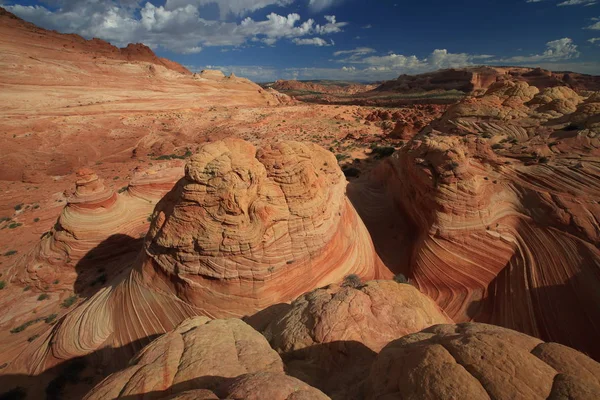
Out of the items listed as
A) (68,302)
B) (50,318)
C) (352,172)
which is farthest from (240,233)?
(352,172)

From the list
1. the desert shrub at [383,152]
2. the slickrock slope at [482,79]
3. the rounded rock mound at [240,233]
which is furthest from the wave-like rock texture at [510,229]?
the slickrock slope at [482,79]

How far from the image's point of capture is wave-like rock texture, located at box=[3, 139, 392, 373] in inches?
229

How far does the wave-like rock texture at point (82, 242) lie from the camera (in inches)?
427

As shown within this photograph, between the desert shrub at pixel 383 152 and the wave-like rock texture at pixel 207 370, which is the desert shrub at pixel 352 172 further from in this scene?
the wave-like rock texture at pixel 207 370

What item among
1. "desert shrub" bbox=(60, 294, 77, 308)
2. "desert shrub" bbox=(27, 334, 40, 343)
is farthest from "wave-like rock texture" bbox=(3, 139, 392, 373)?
"desert shrub" bbox=(60, 294, 77, 308)

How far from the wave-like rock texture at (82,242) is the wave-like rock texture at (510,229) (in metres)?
11.1

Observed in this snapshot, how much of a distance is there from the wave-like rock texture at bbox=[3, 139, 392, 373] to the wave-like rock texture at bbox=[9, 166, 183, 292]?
4134 millimetres

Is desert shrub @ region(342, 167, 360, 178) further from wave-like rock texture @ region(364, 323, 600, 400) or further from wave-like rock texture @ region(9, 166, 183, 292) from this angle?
wave-like rock texture @ region(364, 323, 600, 400)

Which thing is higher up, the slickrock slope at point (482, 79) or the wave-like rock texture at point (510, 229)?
Answer: the slickrock slope at point (482, 79)

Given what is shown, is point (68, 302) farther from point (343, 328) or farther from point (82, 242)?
point (343, 328)

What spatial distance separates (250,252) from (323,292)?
5.97ft

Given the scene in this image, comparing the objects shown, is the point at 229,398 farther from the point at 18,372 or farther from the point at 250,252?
the point at 18,372

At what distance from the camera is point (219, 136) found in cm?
3117

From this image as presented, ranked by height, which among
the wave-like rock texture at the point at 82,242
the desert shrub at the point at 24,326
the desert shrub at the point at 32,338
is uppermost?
the wave-like rock texture at the point at 82,242
